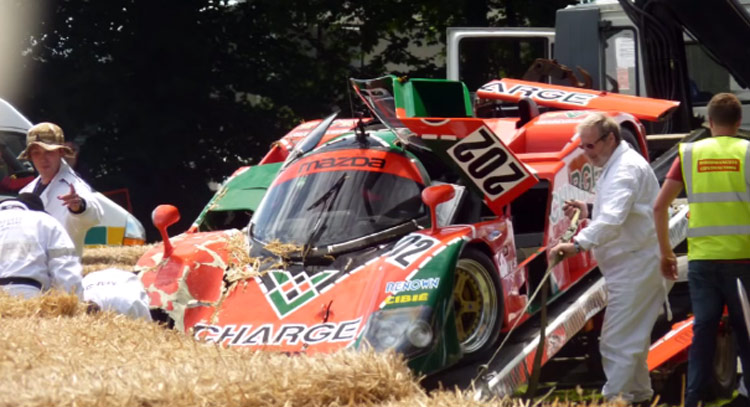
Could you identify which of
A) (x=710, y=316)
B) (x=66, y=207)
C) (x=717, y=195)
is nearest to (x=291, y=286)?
(x=66, y=207)

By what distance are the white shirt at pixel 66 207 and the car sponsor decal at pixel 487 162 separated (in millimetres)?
2355

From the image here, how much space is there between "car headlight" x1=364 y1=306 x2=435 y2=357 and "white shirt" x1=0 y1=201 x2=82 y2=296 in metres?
1.64

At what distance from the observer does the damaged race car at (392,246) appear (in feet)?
23.7

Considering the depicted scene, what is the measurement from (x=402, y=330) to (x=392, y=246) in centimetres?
91

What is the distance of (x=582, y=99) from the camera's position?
10.6 metres

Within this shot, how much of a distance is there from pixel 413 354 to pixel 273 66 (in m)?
17.4

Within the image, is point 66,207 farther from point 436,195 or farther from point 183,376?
point 183,376

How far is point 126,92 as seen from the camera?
22656mm

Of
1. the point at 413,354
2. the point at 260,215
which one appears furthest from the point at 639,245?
the point at 260,215

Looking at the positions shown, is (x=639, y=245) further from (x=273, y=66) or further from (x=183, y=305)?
(x=273, y=66)

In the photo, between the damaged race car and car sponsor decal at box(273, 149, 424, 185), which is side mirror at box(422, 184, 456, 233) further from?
car sponsor decal at box(273, 149, 424, 185)

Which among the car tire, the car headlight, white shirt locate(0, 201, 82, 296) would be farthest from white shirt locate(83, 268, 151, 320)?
the car tire

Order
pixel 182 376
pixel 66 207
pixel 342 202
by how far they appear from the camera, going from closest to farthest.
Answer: pixel 182 376 < pixel 342 202 < pixel 66 207

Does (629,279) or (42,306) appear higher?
(42,306)
